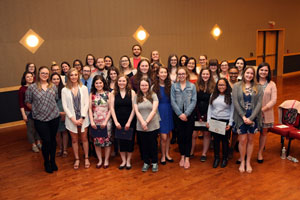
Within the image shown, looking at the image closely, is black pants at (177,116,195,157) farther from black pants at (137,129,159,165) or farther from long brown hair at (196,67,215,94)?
long brown hair at (196,67,215,94)

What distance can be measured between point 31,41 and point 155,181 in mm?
4670

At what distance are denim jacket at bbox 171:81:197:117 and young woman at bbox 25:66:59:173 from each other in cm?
158

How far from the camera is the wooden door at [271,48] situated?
1141 centimetres

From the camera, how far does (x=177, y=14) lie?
8.65 meters

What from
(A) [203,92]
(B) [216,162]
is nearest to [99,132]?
(A) [203,92]

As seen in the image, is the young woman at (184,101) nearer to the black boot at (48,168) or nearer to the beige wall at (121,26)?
the black boot at (48,168)

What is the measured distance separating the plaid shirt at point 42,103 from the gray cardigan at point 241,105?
233cm

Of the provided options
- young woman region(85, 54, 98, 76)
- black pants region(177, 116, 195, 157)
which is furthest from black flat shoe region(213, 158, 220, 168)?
young woman region(85, 54, 98, 76)

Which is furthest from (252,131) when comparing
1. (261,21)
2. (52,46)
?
(261,21)

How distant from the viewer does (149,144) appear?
362 centimetres

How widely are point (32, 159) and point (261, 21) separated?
33.5ft

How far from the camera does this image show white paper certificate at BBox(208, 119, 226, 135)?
3.46 meters

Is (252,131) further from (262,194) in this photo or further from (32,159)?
(32,159)

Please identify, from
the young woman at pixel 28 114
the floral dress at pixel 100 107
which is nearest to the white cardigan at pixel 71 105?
the floral dress at pixel 100 107
